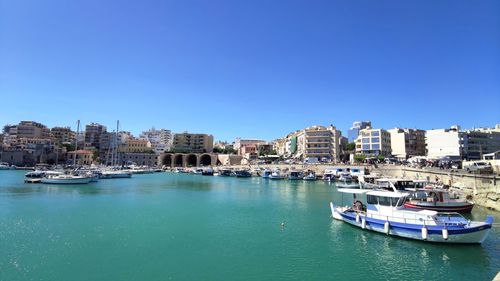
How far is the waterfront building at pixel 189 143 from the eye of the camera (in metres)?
144

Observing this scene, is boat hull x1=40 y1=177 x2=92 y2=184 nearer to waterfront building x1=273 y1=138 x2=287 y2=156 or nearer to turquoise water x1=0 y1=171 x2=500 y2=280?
turquoise water x1=0 y1=171 x2=500 y2=280

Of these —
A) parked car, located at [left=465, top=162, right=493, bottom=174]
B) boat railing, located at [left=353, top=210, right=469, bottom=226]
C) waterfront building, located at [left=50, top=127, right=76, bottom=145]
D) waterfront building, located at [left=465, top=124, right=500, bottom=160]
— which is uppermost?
waterfront building, located at [left=50, top=127, right=76, bottom=145]

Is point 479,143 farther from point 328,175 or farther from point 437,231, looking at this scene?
point 437,231

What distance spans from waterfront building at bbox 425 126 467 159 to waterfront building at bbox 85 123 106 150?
508ft

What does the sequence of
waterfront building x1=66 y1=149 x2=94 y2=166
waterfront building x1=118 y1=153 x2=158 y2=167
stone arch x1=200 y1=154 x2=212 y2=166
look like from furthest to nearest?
waterfront building x1=118 y1=153 x2=158 y2=167 < stone arch x1=200 y1=154 x2=212 y2=166 < waterfront building x1=66 y1=149 x2=94 y2=166

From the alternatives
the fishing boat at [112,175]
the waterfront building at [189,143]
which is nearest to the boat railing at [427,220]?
the fishing boat at [112,175]

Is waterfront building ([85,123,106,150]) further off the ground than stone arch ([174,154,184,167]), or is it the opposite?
waterfront building ([85,123,106,150])

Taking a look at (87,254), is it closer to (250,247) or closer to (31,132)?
(250,247)

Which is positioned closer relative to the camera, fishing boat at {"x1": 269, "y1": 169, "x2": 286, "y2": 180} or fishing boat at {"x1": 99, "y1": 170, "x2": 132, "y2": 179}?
fishing boat at {"x1": 99, "y1": 170, "x2": 132, "y2": 179}

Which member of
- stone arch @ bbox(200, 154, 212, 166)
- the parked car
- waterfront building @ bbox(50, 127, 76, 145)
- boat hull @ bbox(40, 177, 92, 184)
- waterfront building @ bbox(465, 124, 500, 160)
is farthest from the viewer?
waterfront building @ bbox(50, 127, 76, 145)

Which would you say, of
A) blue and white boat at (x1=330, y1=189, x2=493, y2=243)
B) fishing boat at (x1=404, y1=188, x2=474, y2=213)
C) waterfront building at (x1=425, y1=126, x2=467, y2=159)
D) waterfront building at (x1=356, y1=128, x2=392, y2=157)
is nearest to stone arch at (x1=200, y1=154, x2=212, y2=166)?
waterfront building at (x1=356, y1=128, x2=392, y2=157)

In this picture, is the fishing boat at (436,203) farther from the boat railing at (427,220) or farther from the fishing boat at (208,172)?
the fishing boat at (208,172)

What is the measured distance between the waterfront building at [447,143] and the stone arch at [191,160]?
92.7 metres

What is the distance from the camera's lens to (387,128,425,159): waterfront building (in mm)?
97688
